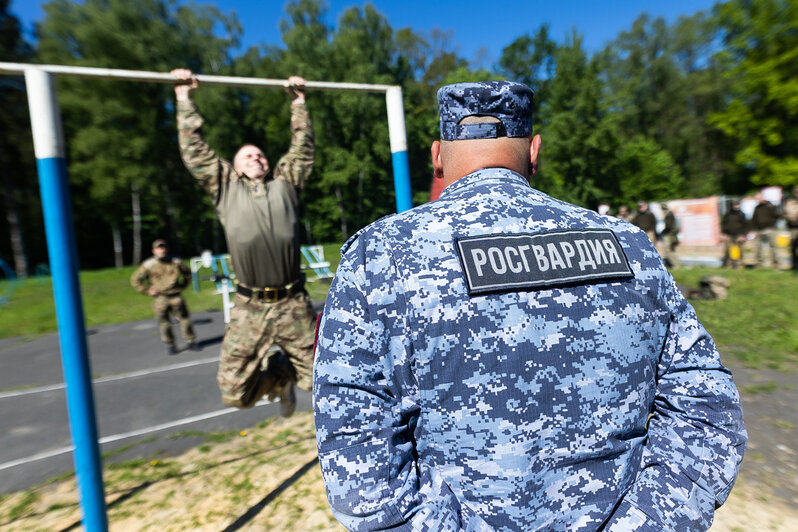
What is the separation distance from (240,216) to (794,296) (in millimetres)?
9348

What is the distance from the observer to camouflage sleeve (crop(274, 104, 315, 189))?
11.4 feet

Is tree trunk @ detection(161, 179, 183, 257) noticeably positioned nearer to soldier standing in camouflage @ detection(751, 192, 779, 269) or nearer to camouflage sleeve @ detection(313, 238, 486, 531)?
soldier standing in camouflage @ detection(751, 192, 779, 269)

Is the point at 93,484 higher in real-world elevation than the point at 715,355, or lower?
lower

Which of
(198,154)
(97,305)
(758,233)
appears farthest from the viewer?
(97,305)

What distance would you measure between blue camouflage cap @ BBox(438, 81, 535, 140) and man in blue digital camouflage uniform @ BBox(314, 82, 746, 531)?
0.16m

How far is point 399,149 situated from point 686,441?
254cm

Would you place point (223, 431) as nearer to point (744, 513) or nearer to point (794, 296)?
point (744, 513)

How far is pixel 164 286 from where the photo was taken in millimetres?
8195

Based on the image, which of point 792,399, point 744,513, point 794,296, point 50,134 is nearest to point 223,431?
point 50,134

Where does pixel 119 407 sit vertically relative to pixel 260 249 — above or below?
below

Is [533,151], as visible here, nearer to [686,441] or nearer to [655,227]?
[686,441]

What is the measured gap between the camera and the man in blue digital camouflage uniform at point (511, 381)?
1.06 m

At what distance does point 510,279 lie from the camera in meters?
1.08

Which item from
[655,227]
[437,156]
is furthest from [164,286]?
[655,227]
